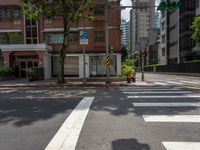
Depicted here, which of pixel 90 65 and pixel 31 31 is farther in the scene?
pixel 31 31

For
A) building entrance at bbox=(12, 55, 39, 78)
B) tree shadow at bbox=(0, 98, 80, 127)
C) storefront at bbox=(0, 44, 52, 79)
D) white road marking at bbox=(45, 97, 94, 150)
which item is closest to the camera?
white road marking at bbox=(45, 97, 94, 150)

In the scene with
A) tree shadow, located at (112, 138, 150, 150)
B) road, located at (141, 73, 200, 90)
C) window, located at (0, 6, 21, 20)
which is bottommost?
road, located at (141, 73, 200, 90)

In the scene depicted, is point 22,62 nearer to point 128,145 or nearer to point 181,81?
point 181,81

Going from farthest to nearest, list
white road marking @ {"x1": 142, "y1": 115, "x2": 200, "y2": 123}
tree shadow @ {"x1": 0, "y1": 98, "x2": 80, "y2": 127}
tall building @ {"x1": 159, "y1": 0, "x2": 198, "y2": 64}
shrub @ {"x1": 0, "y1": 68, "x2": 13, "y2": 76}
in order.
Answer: tall building @ {"x1": 159, "y1": 0, "x2": 198, "y2": 64} → shrub @ {"x1": 0, "y1": 68, "x2": 13, "y2": 76} → tree shadow @ {"x1": 0, "y1": 98, "x2": 80, "y2": 127} → white road marking @ {"x1": 142, "y1": 115, "x2": 200, "y2": 123}

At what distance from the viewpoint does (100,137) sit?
6.90 metres

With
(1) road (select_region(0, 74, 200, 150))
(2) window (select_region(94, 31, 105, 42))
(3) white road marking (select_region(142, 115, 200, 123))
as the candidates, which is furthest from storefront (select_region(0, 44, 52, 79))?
(3) white road marking (select_region(142, 115, 200, 123))

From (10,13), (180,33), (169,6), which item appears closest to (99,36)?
(10,13)

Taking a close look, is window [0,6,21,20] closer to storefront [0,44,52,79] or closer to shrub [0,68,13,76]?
storefront [0,44,52,79]

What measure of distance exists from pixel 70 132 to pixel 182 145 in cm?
254

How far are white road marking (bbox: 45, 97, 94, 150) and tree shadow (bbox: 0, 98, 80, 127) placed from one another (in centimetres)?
67

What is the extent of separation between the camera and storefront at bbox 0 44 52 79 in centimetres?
3500

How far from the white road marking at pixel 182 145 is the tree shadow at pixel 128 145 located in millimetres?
411

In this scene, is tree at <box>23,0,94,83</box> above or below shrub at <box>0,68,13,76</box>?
above

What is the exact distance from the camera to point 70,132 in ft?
24.1
